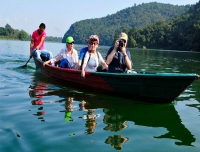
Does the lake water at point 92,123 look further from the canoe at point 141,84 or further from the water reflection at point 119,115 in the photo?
the canoe at point 141,84

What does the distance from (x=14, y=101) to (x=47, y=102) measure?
753 millimetres

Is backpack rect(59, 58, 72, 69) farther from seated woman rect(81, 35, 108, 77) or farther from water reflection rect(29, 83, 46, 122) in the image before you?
seated woman rect(81, 35, 108, 77)

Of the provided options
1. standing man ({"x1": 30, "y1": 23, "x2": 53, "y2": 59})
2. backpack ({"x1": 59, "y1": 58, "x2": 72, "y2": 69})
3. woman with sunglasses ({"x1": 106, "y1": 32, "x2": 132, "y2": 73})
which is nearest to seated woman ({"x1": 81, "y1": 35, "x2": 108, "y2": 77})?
woman with sunglasses ({"x1": 106, "y1": 32, "x2": 132, "y2": 73})

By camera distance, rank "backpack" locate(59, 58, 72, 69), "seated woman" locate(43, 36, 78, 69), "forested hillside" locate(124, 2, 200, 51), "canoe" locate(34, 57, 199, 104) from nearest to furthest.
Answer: "canoe" locate(34, 57, 199, 104) < "seated woman" locate(43, 36, 78, 69) < "backpack" locate(59, 58, 72, 69) < "forested hillside" locate(124, 2, 200, 51)

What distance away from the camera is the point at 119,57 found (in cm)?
625

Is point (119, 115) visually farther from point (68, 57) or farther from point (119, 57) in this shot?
point (68, 57)

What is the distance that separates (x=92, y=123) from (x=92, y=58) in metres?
2.80

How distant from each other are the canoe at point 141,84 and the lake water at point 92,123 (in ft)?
0.62

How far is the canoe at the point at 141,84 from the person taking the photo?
5.28 m

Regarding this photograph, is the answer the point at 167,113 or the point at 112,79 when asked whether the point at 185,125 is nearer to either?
the point at 167,113

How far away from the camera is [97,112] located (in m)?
5.22

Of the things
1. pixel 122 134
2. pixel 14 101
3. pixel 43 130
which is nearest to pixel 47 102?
pixel 14 101

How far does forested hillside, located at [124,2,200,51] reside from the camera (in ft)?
230

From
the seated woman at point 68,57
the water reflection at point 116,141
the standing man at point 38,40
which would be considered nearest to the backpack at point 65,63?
the seated woman at point 68,57
